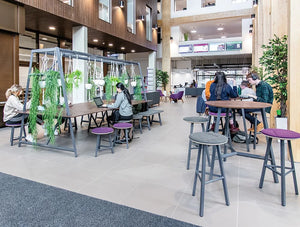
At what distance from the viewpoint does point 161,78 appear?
16.0 metres

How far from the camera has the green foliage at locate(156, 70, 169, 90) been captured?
1578cm

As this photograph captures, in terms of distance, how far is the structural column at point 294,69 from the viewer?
10.9 ft

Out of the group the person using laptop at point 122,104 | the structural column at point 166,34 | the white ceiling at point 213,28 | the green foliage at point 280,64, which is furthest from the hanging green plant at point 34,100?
the white ceiling at point 213,28

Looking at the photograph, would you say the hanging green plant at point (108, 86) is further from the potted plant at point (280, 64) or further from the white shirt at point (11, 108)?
the potted plant at point (280, 64)

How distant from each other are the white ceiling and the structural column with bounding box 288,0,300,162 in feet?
43.2

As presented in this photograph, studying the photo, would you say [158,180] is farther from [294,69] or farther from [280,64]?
[280,64]

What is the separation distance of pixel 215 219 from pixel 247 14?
597 inches

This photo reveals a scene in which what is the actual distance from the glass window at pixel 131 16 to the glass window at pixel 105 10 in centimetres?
168

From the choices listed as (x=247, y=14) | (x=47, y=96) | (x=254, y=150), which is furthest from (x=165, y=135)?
(x=247, y=14)

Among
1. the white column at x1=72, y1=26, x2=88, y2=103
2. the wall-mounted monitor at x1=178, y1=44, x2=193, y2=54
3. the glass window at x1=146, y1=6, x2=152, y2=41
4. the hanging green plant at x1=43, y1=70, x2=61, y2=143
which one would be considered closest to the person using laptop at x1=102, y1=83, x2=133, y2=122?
the hanging green plant at x1=43, y1=70, x2=61, y2=143

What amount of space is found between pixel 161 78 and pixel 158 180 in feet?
44.6

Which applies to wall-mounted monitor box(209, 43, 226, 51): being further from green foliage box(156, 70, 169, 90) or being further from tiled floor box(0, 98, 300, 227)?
tiled floor box(0, 98, 300, 227)

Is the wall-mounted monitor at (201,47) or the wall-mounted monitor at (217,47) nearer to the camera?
the wall-mounted monitor at (217,47)

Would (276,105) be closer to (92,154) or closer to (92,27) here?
(92,154)
